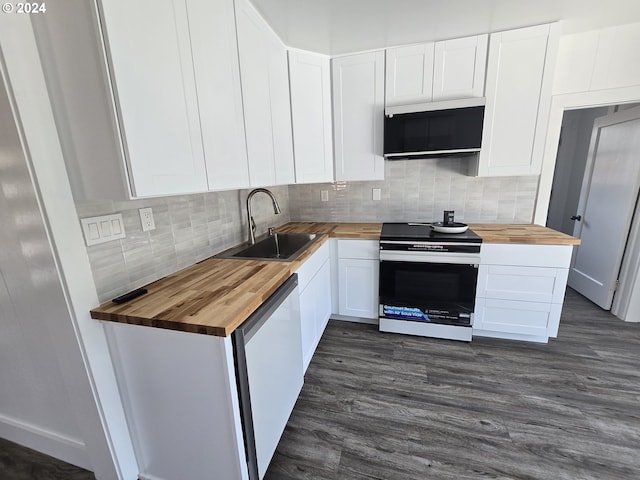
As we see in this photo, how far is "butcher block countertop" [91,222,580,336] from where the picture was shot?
0.95 m

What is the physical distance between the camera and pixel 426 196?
8.56 ft

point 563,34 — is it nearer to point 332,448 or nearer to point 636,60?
point 636,60

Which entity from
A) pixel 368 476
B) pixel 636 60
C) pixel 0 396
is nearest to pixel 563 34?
pixel 636 60

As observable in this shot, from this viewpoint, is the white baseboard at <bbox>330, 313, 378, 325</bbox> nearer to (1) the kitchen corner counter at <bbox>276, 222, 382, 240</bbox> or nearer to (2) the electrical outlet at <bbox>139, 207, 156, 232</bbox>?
(1) the kitchen corner counter at <bbox>276, 222, 382, 240</bbox>

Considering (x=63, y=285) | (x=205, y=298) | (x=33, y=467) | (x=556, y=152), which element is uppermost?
(x=556, y=152)

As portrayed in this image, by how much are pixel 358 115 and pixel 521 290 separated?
1985 mm

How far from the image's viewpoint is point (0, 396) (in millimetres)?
1456

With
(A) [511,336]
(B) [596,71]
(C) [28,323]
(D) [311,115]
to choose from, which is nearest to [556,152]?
(B) [596,71]

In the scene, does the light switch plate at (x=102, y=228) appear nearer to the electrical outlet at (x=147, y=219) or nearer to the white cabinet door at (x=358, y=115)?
the electrical outlet at (x=147, y=219)

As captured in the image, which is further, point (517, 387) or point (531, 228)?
point (531, 228)

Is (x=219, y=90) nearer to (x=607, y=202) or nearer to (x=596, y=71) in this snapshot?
(x=596, y=71)

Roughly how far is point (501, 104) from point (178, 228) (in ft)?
8.33

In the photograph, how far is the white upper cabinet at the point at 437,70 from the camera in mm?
2059

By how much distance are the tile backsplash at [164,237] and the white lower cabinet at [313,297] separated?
0.63m
